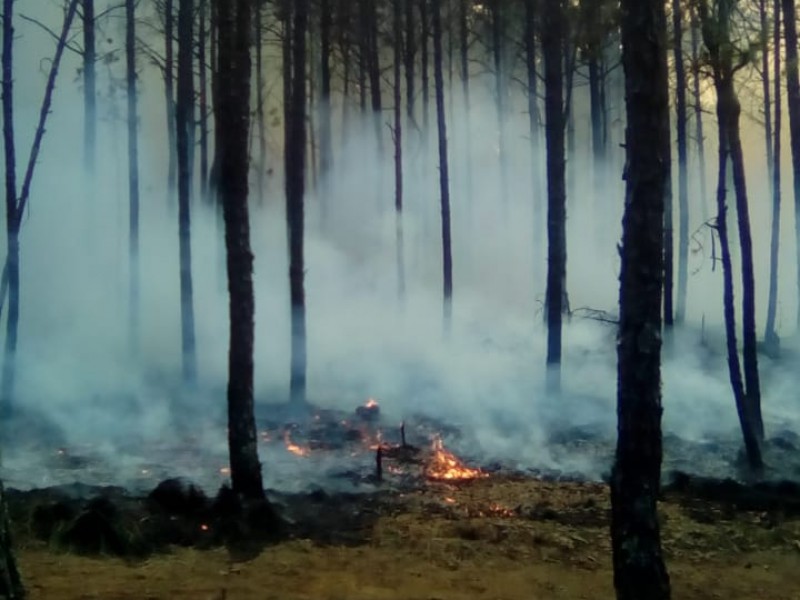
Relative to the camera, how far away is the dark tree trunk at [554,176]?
701 inches

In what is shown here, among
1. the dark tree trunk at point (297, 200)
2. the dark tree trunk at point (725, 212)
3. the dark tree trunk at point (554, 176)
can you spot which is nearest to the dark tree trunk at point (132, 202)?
the dark tree trunk at point (297, 200)

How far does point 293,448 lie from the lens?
15211 mm

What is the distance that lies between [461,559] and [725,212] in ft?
23.0

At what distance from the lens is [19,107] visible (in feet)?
89.8

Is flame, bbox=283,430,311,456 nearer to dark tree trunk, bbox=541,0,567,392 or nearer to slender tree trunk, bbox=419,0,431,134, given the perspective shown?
dark tree trunk, bbox=541,0,567,392

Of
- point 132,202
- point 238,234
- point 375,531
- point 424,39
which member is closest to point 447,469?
point 375,531

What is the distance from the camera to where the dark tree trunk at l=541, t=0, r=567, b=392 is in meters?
17.8

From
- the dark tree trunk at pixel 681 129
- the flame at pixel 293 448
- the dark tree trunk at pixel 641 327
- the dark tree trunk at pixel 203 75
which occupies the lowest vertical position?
the flame at pixel 293 448

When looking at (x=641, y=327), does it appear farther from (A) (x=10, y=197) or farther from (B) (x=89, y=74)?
(B) (x=89, y=74)

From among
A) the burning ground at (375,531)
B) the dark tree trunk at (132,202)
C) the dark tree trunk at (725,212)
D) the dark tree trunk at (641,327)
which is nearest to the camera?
the dark tree trunk at (641,327)

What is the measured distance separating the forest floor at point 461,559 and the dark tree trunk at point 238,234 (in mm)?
1221

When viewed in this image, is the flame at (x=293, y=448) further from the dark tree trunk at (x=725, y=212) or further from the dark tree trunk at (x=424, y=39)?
the dark tree trunk at (x=424, y=39)

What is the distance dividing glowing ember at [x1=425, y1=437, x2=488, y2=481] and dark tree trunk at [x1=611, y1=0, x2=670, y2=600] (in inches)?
281

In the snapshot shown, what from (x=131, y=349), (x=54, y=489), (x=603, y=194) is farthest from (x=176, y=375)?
(x=603, y=194)
